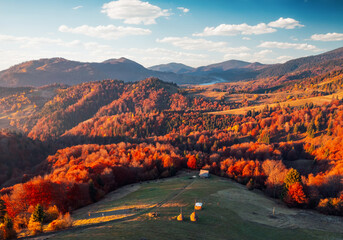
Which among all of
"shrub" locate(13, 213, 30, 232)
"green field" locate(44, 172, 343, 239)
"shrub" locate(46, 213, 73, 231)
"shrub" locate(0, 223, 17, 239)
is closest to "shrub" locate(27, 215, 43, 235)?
"shrub" locate(46, 213, 73, 231)

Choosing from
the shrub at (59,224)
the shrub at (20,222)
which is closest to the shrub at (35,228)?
the shrub at (59,224)

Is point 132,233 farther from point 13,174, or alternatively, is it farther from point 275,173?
point 13,174

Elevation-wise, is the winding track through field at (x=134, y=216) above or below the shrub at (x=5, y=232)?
below

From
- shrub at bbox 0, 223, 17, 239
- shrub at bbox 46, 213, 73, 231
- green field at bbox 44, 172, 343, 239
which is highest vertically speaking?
shrub at bbox 0, 223, 17, 239

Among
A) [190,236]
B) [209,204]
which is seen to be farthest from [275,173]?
[190,236]

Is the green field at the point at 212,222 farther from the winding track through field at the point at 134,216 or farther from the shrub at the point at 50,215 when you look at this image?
the shrub at the point at 50,215

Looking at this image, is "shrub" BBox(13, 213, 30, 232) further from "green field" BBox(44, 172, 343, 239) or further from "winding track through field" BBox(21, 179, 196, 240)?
"winding track through field" BBox(21, 179, 196, 240)

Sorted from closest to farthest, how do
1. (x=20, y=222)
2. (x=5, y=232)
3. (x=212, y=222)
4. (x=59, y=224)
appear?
(x=5, y=232), (x=59, y=224), (x=212, y=222), (x=20, y=222)

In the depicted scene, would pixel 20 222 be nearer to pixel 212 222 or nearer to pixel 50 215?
pixel 50 215

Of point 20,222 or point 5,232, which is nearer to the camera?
point 5,232

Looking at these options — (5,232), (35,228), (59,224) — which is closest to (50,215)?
(35,228)
